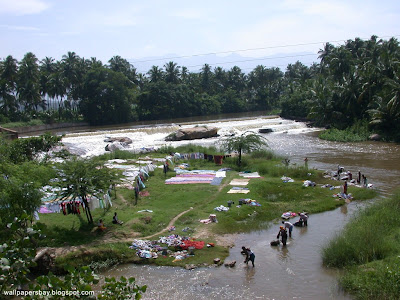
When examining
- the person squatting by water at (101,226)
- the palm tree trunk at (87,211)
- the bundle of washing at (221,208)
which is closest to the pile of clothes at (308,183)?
the bundle of washing at (221,208)

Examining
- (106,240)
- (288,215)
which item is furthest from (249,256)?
(288,215)

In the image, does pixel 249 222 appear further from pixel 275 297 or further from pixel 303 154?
pixel 303 154

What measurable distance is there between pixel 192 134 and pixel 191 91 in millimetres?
36820

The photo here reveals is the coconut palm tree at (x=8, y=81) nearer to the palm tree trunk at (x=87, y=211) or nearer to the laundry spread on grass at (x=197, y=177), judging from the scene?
the laundry spread on grass at (x=197, y=177)

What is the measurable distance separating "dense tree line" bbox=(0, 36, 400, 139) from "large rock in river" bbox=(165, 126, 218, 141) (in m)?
17.2

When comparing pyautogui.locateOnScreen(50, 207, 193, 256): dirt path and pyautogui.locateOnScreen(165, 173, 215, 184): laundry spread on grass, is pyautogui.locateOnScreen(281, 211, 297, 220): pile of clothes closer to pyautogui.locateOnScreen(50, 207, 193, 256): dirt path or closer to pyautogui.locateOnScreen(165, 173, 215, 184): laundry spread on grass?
pyautogui.locateOnScreen(50, 207, 193, 256): dirt path

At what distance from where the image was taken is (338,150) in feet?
147

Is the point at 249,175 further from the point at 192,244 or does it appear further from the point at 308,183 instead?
the point at 192,244

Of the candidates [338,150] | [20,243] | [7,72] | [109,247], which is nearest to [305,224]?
[109,247]

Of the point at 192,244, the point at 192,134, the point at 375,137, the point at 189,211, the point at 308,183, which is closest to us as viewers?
the point at 192,244

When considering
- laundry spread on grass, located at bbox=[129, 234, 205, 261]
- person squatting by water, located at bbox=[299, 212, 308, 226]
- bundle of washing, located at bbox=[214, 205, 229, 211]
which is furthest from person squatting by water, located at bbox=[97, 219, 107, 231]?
person squatting by water, located at bbox=[299, 212, 308, 226]

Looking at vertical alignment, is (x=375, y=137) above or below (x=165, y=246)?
above

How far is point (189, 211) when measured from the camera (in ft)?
76.3

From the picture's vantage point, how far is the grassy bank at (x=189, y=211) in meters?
18.1
